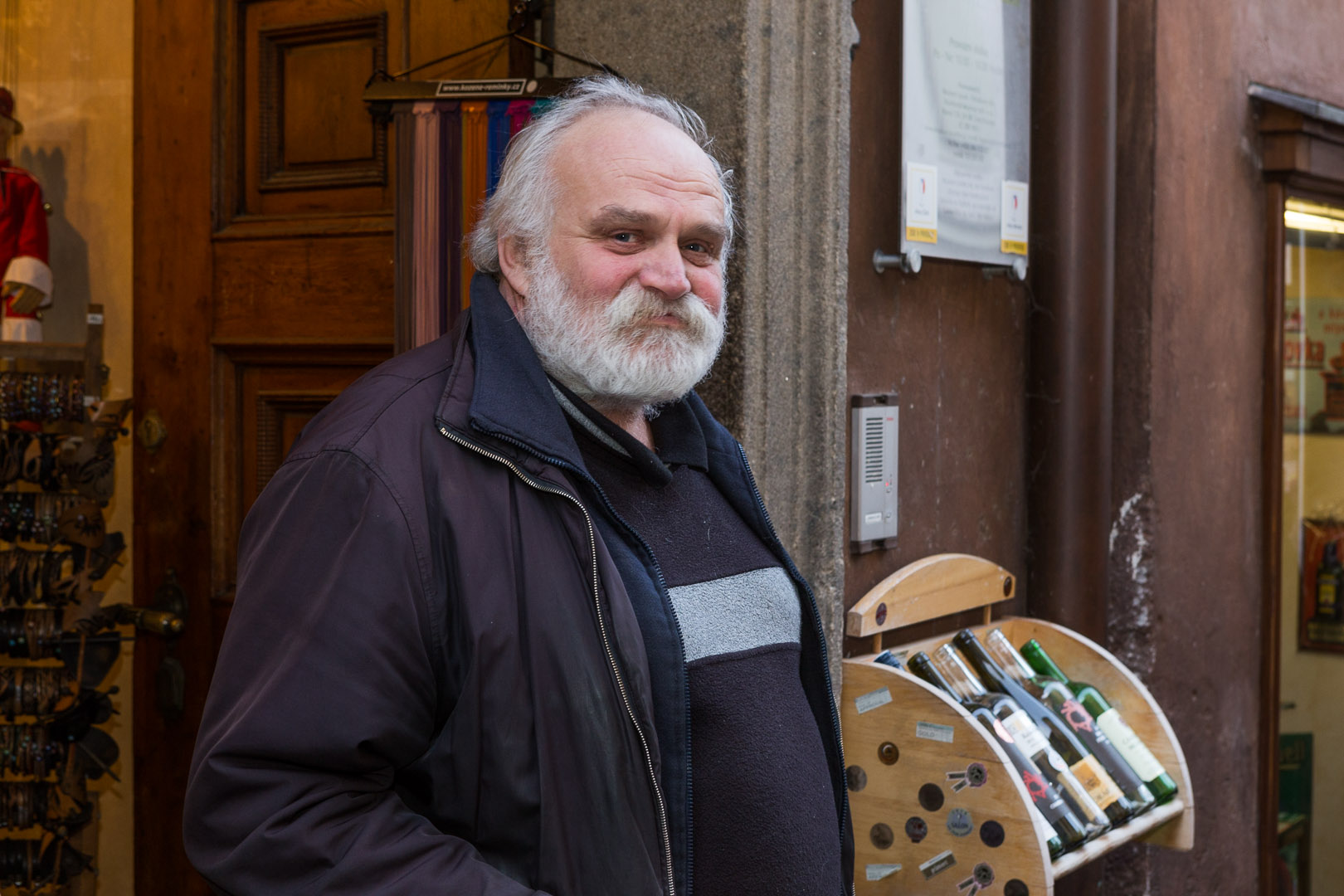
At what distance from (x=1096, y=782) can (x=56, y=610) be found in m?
2.18

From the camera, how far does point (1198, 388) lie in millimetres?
3691

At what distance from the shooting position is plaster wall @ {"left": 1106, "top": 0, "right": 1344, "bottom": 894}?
11.4 ft

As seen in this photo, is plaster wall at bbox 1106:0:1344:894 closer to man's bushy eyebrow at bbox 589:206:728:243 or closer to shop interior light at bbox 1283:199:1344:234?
shop interior light at bbox 1283:199:1344:234

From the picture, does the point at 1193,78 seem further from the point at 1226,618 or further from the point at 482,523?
the point at 482,523

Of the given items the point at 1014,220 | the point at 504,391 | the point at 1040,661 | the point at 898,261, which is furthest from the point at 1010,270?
the point at 504,391

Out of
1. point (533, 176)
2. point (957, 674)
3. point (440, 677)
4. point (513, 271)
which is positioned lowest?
point (957, 674)

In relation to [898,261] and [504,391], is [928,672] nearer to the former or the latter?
[898,261]

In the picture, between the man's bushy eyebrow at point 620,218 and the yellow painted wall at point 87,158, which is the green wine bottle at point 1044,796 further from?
the yellow painted wall at point 87,158

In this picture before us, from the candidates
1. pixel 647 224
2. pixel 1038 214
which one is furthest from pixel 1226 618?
pixel 647 224

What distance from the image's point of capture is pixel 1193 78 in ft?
11.8

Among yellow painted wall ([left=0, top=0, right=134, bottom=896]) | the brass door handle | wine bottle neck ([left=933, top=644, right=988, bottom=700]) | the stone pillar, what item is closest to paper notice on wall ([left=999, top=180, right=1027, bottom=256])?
the stone pillar

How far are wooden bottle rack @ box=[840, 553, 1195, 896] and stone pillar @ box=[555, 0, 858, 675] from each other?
151 millimetres

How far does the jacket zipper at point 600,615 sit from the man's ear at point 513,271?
35cm

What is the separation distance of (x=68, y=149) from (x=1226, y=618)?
3488 millimetres
